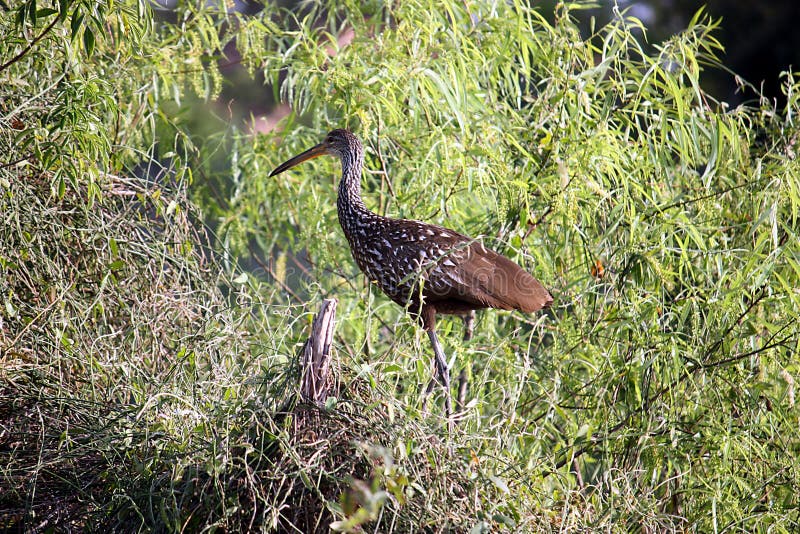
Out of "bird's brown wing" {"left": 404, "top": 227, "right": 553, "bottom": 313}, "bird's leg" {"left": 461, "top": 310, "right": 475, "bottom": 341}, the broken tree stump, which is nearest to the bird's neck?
"bird's brown wing" {"left": 404, "top": 227, "right": 553, "bottom": 313}

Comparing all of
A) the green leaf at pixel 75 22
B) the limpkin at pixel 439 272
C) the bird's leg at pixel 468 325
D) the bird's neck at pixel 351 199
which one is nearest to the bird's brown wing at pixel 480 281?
the limpkin at pixel 439 272

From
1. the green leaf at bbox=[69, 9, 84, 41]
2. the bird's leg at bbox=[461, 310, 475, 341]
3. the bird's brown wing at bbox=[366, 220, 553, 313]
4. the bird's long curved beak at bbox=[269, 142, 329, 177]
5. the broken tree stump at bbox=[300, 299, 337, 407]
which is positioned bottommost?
the bird's leg at bbox=[461, 310, 475, 341]

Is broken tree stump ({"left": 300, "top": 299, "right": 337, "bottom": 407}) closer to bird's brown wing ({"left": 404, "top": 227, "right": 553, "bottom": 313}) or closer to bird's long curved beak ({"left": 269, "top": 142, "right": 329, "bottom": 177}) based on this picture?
bird's brown wing ({"left": 404, "top": 227, "right": 553, "bottom": 313})

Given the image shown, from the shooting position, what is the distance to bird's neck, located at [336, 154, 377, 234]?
171 inches

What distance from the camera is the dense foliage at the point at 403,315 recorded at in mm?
2807

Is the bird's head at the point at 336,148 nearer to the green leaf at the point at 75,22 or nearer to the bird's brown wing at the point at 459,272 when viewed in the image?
the bird's brown wing at the point at 459,272

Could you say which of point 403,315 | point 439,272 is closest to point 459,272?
point 439,272

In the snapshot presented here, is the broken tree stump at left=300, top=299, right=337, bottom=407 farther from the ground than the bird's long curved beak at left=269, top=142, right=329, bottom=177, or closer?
farther from the ground

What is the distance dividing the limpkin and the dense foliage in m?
0.16

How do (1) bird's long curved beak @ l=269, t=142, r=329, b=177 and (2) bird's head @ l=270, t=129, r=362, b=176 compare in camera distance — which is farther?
(1) bird's long curved beak @ l=269, t=142, r=329, b=177

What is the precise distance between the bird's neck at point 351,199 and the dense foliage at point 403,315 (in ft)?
0.52

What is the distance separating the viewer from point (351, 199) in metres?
4.44

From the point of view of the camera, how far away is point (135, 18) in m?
3.32

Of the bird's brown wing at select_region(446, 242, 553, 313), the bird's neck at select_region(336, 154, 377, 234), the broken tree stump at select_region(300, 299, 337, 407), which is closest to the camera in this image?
the broken tree stump at select_region(300, 299, 337, 407)
